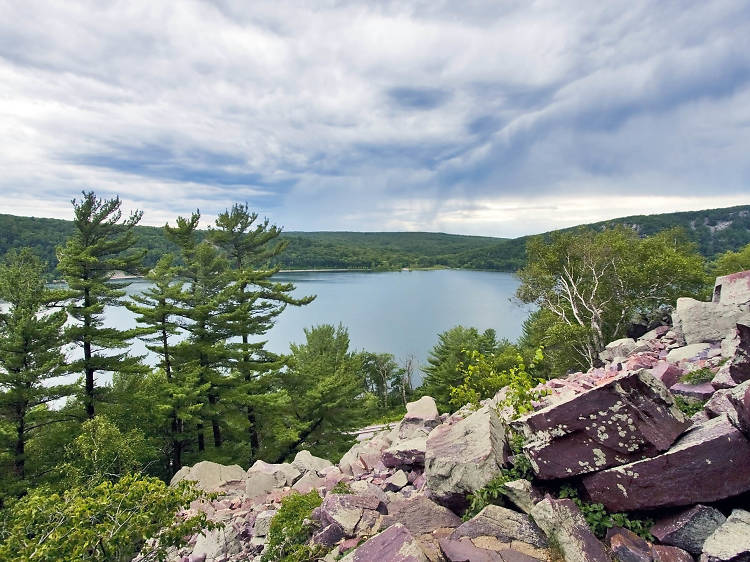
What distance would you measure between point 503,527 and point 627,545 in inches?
54.9

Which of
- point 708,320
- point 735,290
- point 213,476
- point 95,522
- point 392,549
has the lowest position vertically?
point 213,476

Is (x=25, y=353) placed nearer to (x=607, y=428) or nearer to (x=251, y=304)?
(x=251, y=304)

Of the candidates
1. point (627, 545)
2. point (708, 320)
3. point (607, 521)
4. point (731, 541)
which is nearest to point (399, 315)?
point (708, 320)

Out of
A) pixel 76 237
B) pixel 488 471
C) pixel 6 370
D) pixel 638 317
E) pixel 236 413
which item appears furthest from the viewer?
pixel 638 317

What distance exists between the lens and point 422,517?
20.0 feet

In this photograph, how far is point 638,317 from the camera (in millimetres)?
20219

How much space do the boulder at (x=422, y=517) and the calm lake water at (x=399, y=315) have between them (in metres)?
45.2

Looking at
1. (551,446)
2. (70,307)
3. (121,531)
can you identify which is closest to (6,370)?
(70,307)

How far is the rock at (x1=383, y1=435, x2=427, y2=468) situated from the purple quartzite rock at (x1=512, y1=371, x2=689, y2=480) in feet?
11.2

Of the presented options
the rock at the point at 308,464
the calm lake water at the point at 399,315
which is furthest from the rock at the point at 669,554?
the calm lake water at the point at 399,315

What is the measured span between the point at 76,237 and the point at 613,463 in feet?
65.4

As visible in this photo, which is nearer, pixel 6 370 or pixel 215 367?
pixel 6 370

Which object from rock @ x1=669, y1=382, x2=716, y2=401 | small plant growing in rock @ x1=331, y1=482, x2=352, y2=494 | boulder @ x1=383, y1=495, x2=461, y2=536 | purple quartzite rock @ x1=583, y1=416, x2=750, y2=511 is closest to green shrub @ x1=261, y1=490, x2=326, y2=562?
small plant growing in rock @ x1=331, y1=482, x2=352, y2=494

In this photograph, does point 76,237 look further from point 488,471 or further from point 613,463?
point 613,463
